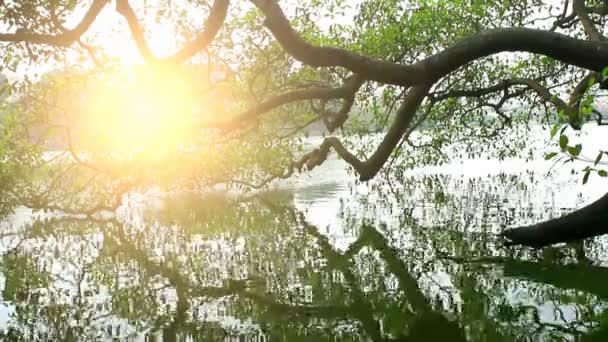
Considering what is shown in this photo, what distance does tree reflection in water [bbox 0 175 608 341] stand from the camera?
8.98 meters

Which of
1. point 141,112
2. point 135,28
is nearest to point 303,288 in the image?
point 135,28

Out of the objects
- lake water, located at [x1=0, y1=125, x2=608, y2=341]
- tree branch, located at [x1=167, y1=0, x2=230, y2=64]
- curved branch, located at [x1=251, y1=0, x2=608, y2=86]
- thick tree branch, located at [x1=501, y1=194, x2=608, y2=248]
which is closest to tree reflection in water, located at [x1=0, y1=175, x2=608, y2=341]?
lake water, located at [x1=0, y1=125, x2=608, y2=341]

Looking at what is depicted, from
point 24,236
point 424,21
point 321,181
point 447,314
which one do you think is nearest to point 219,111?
point 424,21

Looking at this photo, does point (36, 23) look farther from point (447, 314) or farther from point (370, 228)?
point (370, 228)

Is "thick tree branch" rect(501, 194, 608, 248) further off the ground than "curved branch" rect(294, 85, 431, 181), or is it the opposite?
"curved branch" rect(294, 85, 431, 181)

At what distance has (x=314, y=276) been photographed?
12.5 m

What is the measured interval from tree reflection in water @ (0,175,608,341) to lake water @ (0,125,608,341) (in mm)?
41

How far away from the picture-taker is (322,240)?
657 inches

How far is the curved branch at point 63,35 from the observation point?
7.02m

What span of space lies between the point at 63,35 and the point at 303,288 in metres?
6.59

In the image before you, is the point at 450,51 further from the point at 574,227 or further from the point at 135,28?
the point at 135,28

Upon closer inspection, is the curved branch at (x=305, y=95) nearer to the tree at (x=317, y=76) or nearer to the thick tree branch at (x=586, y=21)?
the tree at (x=317, y=76)

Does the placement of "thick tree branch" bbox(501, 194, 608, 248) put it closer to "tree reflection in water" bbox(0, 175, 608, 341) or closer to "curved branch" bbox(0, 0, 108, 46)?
"tree reflection in water" bbox(0, 175, 608, 341)

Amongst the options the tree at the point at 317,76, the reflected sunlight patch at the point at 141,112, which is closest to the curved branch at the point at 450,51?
the tree at the point at 317,76
